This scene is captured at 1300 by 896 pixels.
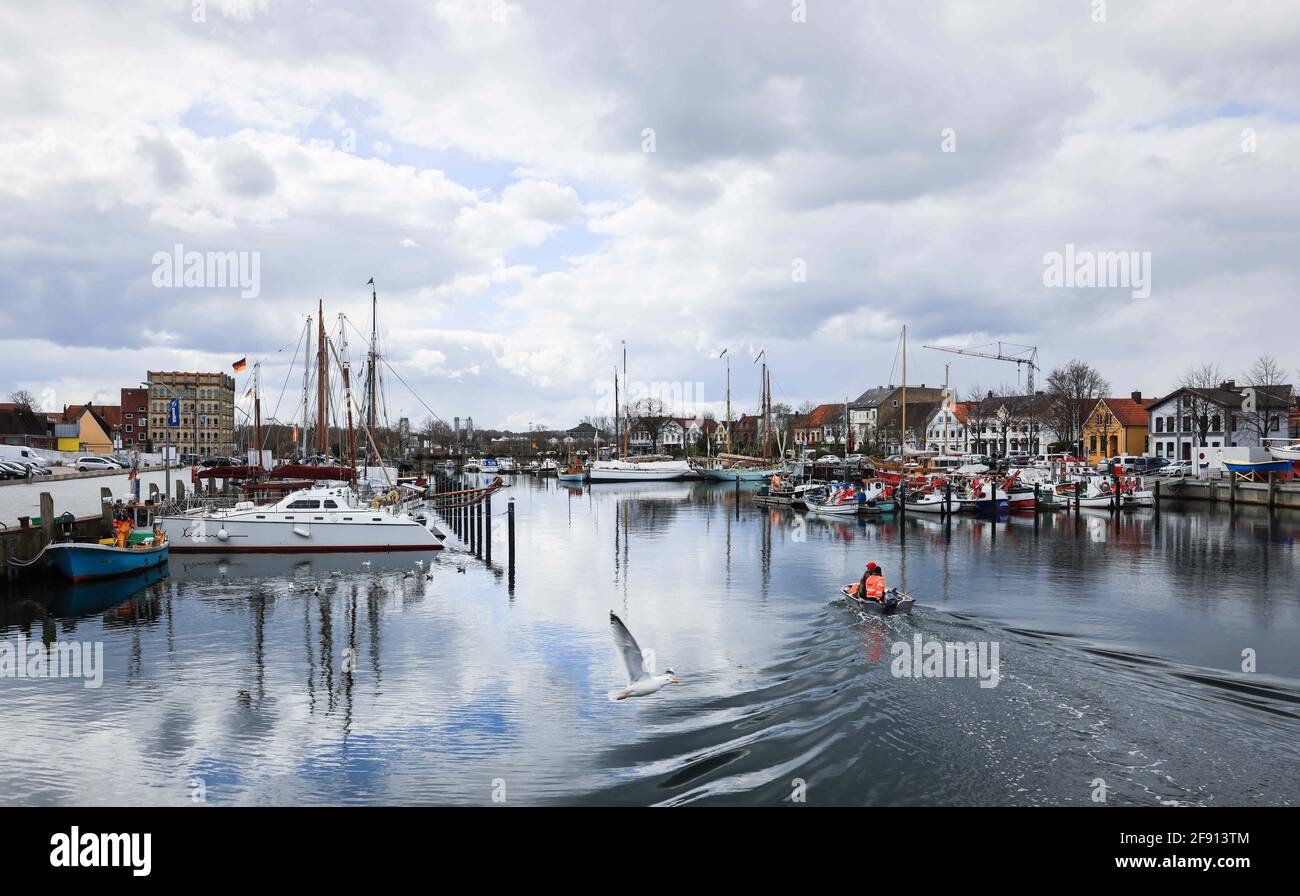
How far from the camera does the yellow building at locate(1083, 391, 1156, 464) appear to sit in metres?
93.8

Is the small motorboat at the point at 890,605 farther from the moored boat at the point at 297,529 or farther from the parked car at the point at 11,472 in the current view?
the parked car at the point at 11,472

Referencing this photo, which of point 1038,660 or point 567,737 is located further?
point 1038,660

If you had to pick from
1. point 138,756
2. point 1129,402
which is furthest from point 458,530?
point 1129,402

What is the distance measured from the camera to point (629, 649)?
14.6 meters

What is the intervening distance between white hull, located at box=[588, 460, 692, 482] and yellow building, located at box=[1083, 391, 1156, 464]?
5048 cm

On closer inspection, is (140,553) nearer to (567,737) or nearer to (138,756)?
(138,756)

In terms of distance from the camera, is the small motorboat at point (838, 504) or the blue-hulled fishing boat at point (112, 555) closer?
the blue-hulled fishing boat at point (112, 555)

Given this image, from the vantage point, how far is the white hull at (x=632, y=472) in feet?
335

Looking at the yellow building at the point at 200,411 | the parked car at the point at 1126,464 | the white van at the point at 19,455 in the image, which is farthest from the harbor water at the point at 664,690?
the yellow building at the point at 200,411

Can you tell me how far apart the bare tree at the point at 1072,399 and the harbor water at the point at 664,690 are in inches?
2520

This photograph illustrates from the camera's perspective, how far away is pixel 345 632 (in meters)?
22.2
